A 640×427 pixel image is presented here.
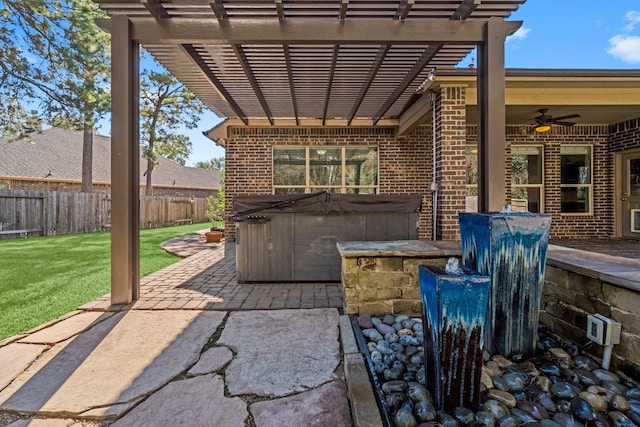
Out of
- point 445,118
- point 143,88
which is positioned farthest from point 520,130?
point 143,88

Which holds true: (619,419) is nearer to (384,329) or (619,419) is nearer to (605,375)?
(605,375)

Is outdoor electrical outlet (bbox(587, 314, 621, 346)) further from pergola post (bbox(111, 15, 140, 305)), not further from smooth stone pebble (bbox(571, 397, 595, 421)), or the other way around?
pergola post (bbox(111, 15, 140, 305))

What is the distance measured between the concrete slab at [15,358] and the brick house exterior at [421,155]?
5366 mm

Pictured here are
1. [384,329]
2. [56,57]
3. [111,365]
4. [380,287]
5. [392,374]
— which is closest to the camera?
[392,374]

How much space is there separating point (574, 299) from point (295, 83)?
15.2 feet

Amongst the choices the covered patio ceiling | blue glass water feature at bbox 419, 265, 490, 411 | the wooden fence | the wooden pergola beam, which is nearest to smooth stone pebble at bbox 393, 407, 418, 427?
blue glass water feature at bbox 419, 265, 490, 411

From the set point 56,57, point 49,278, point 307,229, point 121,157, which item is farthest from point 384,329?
point 56,57

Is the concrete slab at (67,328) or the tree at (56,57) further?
the tree at (56,57)

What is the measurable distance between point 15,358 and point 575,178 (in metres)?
10.2

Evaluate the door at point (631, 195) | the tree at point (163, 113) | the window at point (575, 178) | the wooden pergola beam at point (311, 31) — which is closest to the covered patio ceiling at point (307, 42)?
the wooden pergola beam at point (311, 31)

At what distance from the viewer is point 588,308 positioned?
2.14 metres

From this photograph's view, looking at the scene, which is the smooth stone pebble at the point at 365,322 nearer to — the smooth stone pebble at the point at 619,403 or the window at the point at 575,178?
the smooth stone pebble at the point at 619,403

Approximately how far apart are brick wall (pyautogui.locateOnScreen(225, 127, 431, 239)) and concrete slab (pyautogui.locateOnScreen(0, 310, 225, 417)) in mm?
5352

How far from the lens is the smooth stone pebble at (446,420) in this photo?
1.50 m
